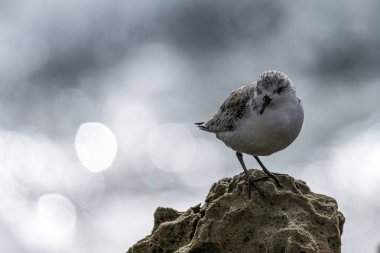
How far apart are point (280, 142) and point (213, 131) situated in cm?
224

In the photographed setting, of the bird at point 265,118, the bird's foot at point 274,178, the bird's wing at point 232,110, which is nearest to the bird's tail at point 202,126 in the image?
the bird's wing at point 232,110

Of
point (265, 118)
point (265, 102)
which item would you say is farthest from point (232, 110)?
point (265, 102)

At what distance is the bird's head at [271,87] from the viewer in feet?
37.0

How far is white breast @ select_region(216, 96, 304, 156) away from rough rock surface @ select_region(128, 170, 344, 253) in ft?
2.56

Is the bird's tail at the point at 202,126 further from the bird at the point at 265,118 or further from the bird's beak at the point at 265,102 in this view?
the bird's beak at the point at 265,102

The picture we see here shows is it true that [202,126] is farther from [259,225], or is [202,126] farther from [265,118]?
[259,225]

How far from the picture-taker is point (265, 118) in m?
11.6

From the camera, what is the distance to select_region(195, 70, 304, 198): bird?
37.3 ft

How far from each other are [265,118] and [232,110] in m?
1.32

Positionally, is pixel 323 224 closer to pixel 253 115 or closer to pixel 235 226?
pixel 235 226

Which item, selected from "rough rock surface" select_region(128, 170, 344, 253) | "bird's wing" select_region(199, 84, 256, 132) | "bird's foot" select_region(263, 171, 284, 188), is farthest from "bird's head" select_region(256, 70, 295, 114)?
"rough rock surface" select_region(128, 170, 344, 253)

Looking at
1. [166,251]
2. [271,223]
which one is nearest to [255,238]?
[271,223]

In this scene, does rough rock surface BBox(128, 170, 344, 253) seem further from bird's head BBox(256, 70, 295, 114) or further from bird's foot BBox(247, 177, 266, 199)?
bird's head BBox(256, 70, 295, 114)

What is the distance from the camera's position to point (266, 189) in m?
11.2
